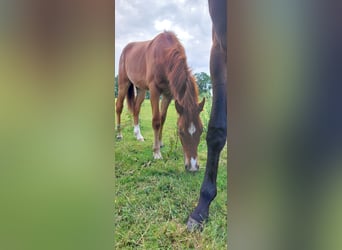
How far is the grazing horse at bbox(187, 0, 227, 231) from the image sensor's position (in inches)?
51.1

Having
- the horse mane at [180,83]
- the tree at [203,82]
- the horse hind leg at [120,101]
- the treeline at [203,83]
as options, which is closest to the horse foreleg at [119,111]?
the horse hind leg at [120,101]

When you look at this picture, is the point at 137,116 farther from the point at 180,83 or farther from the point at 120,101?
the point at 180,83

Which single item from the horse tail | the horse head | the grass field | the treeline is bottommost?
the grass field

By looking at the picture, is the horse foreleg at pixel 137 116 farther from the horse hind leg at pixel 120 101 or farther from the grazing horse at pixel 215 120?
the grazing horse at pixel 215 120

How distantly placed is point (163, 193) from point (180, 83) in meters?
0.47

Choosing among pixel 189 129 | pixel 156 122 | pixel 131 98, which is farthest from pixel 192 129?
pixel 131 98

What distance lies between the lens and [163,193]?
132 centimetres

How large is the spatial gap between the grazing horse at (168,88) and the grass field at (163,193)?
2 cm

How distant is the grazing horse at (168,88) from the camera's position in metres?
1.33

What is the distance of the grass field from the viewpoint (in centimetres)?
129

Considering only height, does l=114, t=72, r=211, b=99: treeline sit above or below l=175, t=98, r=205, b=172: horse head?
above

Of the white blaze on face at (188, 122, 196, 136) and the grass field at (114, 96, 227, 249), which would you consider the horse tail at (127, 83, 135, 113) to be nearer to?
the grass field at (114, 96, 227, 249)

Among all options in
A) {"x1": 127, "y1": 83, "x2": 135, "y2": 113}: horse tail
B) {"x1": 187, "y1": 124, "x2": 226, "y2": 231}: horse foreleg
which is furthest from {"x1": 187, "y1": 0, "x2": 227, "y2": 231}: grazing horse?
{"x1": 127, "y1": 83, "x2": 135, "y2": 113}: horse tail
